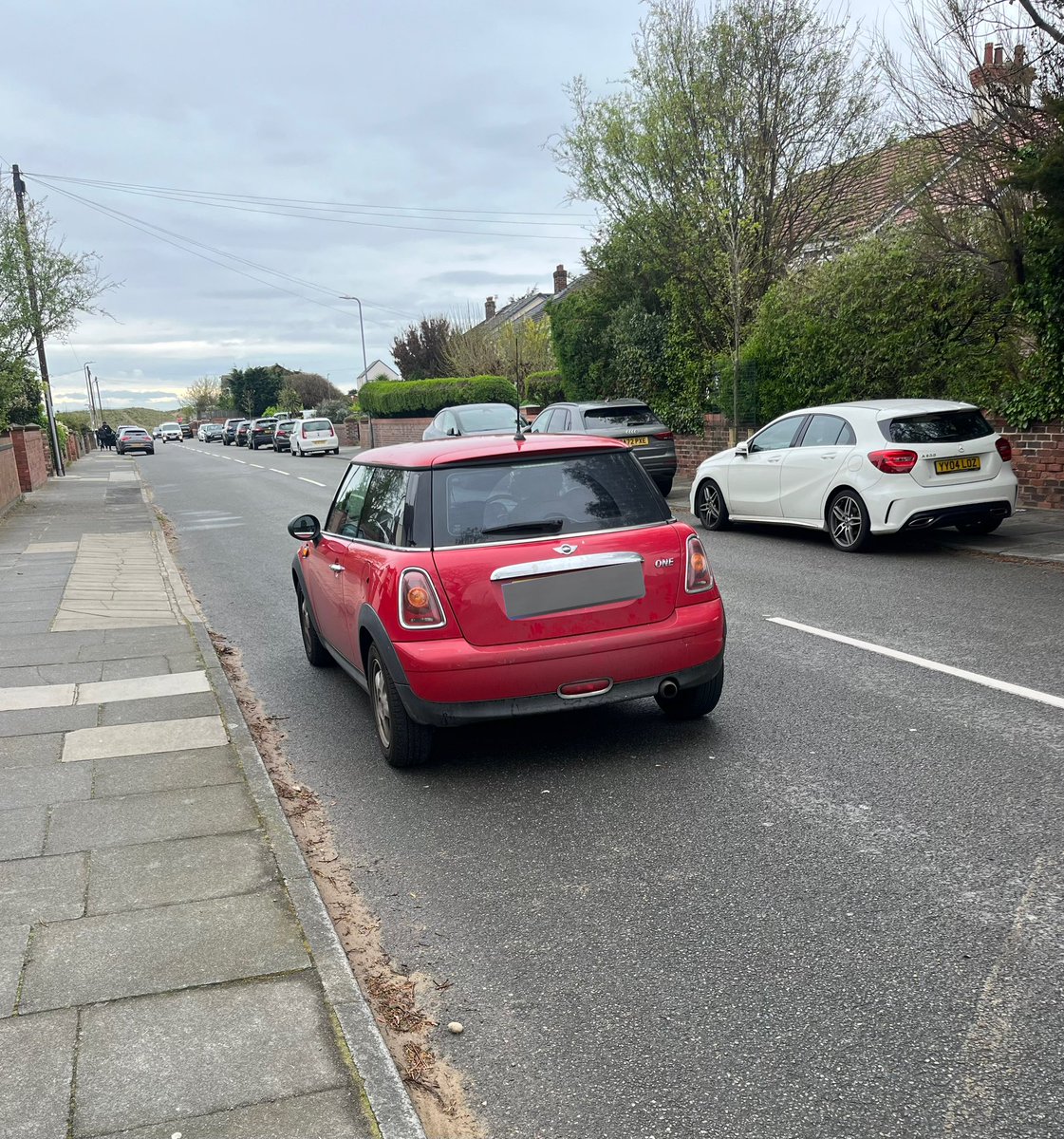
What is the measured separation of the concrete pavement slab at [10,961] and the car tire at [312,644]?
3.75 meters

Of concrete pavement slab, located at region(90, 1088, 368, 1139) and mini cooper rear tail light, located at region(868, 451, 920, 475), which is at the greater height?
mini cooper rear tail light, located at region(868, 451, 920, 475)

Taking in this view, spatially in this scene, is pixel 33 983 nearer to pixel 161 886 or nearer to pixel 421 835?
pixel 161 886

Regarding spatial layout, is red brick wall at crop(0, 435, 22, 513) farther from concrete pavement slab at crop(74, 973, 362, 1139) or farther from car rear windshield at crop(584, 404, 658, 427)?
concrete pavement slab at crop(74, 973, 362, 1139)

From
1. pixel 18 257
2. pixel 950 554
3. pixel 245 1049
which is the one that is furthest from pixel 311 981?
pixel 18 257

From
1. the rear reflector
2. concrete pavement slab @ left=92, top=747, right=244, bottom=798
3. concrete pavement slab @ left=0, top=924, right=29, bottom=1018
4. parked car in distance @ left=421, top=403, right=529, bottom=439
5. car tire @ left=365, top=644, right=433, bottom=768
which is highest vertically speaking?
parked car in distance @ left=421, top=403, right=529, bottom=439

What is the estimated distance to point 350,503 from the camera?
6328mm

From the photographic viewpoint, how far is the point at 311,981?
124 inches

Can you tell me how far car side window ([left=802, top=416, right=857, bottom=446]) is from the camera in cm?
1123

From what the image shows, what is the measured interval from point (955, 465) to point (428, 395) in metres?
36.9

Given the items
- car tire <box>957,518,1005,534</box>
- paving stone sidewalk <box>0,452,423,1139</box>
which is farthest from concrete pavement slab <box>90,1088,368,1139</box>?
car tire <box>957,518,1005,534</box>

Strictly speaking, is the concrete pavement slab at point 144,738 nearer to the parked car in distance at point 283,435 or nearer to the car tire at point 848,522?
the car tire at point 848,522

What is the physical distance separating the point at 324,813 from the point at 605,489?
204cm

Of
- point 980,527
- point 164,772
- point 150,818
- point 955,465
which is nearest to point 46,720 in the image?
point 164,772

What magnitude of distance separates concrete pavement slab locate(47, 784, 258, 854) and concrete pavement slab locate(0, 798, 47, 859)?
1.6 inches
